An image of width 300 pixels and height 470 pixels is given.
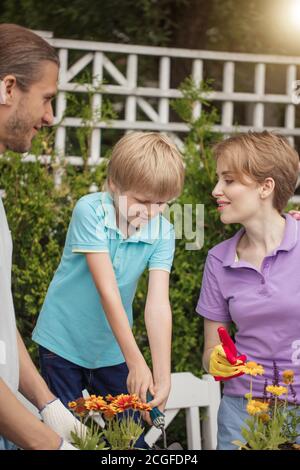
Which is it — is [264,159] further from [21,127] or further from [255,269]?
[21,127]

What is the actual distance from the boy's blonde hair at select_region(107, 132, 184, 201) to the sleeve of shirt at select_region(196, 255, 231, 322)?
34 cm

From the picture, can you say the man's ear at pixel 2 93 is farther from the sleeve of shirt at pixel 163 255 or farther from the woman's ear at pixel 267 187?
the woman's ear at pixel 267 187

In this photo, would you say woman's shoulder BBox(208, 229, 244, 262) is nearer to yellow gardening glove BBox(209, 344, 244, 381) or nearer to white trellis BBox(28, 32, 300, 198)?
yellow gardening glove BBox(209, 344, 244, 381)

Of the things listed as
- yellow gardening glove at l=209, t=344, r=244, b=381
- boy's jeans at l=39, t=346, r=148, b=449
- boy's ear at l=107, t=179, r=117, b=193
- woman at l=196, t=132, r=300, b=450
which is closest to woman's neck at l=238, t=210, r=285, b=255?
woman at l=196, t=132, r=300, b=450

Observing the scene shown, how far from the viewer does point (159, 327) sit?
2.31m

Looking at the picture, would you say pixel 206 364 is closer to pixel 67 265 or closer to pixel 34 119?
pixel 67 265

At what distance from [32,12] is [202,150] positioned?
3699 mm

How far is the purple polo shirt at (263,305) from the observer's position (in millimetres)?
2385

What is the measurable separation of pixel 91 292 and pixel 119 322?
30cm

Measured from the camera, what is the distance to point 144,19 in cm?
696

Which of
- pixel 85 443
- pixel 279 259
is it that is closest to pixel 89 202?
pixel 279 259

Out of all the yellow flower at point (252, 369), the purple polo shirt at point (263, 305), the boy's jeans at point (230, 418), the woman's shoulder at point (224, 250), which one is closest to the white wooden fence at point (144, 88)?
the woman's shoulder at point (224, 250)

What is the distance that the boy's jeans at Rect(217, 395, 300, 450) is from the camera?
7.69 feet

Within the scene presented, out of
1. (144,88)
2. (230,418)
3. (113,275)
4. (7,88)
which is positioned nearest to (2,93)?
(7,88)
